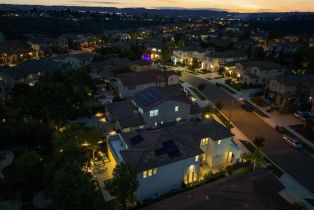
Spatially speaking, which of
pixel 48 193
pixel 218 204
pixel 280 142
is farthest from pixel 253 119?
pixel 48 193

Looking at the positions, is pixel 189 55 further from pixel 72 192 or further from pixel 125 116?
pixel 72 192

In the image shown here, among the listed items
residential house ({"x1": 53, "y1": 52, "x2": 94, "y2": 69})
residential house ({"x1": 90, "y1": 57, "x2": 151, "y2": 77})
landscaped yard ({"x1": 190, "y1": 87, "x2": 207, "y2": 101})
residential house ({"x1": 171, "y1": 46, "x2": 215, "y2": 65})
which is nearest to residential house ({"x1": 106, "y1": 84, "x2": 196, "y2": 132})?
landscaped yard ({"x1": 190, "y1": 87, "x2": 207, "y2": 101})

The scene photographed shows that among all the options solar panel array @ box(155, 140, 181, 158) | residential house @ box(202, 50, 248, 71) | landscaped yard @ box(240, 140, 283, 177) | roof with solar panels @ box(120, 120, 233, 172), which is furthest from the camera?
residential house @ box(202, 50, 248, 71)

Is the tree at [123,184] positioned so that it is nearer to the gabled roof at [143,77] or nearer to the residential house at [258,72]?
the gabled roof at [143,77]

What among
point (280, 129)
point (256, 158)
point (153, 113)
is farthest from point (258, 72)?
point (256, 158)

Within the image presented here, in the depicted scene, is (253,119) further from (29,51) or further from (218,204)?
(29,51)

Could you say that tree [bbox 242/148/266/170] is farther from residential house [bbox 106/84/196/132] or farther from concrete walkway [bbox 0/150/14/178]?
concrete walkway [bbox 0/150/14/178]
